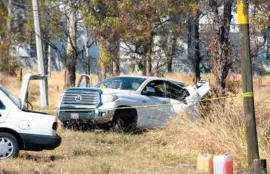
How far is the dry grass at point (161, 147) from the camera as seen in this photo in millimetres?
11008

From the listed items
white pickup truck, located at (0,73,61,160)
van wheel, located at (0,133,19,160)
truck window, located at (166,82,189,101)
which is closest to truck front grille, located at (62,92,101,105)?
truck window, located at (166,82,189,101)

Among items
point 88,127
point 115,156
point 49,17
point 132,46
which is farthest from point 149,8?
point 115,156

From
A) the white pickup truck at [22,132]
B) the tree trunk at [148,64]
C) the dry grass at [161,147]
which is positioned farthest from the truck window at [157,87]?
the tree trunk at [148,64]

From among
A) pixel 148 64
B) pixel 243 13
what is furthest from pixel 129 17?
pixel 243 13

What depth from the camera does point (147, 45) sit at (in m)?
28.5

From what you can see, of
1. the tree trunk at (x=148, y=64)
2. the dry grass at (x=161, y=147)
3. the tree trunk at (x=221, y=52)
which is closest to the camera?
the dry grass at (x=161, y=147)

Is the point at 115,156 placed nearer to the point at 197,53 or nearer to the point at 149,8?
the point at 149,8

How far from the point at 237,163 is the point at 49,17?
2212 cm

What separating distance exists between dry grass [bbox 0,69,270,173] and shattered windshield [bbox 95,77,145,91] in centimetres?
236

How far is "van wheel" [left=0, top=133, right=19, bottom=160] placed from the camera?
11656 mm

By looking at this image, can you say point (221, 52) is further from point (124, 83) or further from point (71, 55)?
point (71, 55)

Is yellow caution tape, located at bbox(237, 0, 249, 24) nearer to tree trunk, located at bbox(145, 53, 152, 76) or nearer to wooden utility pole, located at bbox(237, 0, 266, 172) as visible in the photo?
wooden utility pole, located at bbox(237, 0, 266, 172)

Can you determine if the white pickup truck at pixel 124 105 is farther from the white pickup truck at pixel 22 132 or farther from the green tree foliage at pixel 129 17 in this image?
the green tree foliage at pixel 129 17

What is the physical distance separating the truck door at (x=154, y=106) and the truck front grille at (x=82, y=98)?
1.25 meters
